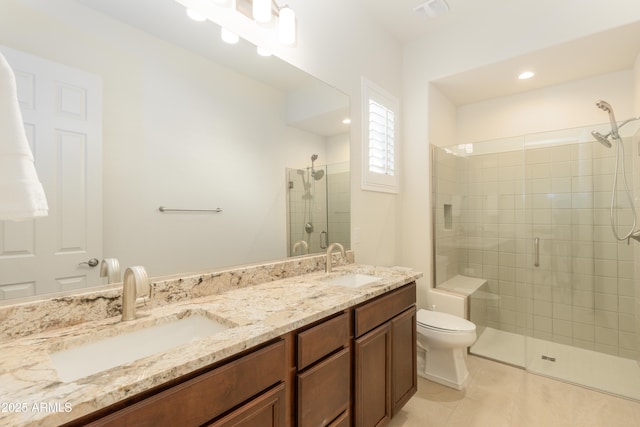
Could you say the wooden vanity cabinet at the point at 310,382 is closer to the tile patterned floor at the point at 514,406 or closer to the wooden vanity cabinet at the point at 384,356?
the wooden vanity cabinet at the point at 384,356

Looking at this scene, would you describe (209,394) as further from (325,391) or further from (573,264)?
(573,264)

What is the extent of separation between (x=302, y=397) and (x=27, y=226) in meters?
1.08

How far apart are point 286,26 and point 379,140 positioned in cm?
118

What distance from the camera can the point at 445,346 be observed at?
212 centimetres

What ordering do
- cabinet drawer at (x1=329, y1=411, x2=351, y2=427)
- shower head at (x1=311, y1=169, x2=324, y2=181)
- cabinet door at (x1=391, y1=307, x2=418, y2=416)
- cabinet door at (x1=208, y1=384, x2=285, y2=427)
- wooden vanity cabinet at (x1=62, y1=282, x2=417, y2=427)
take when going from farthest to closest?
shower head at (x1=311, y1=169, x2=324, y2=181), cabinet door at (x1=391, y1=307, x2=418, y2=416), cabinet drawer at (x1=329, y1=411, x2=351, y2=427), cabinet door at (x1=208, y1=384, x2=285, y2=427), wooden vanity cabinet at (x1=62, y1=282, x2=417, y2=427)

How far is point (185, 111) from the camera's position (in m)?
1.32

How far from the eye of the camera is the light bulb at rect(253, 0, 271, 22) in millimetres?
1510

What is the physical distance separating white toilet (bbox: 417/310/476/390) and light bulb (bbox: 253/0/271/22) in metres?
2.23

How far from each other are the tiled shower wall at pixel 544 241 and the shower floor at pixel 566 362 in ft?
0.32

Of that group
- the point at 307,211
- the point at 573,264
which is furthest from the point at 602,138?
the point at 307,211

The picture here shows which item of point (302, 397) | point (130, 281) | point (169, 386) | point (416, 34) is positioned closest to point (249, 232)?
point (130, 281)

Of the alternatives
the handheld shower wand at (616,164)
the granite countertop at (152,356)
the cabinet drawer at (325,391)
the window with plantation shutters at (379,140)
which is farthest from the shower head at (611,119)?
the cabinet drawer at (325,391)

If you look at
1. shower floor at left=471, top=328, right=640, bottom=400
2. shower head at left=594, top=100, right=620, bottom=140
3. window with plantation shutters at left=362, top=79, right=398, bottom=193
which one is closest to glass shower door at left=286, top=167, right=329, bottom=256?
window with plantation shutters at left=362, top=79, right=398, bottom=193

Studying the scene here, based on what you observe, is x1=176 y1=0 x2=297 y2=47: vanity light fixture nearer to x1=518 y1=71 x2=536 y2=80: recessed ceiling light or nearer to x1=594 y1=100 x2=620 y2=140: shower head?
x1=518 y1=71 x2=536 y2=80: recessed ceiling light
